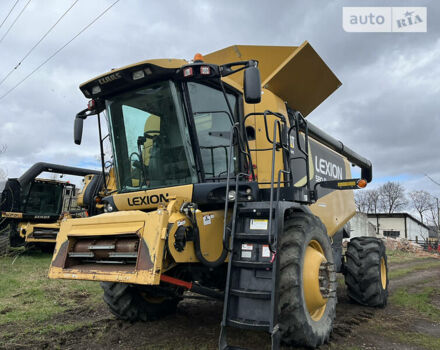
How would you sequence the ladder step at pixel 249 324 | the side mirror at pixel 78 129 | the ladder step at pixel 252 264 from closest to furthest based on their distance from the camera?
1. the ladder step at pixel 249 324
2. the ladder step at pixel 252 264
3. the side mirror at pixel 78 129

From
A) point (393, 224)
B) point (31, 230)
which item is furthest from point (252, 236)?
point (393, 224)

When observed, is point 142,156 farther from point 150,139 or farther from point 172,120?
point 172,120

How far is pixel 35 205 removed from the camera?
43.8 feet

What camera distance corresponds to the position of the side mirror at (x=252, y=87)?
3.65m

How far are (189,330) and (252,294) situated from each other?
163 centimetres

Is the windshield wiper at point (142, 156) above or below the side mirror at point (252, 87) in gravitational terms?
below

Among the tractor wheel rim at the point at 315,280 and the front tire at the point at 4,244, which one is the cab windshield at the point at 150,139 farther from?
the front tire at the point at 4,244

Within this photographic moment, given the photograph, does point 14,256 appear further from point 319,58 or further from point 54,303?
point 319,58

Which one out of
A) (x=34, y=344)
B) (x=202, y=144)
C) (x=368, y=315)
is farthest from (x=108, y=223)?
(x=368, y=315)

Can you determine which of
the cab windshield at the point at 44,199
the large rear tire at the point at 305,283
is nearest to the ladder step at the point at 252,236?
the large rear tire at the point at 305,283

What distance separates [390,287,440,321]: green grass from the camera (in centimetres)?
578

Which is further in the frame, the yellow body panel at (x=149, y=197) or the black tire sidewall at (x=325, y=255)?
the yellow body panel at (x=149, y=197)

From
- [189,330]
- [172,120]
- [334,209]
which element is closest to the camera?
[172,120]

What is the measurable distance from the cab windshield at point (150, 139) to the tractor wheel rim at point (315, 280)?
5.01 feet
